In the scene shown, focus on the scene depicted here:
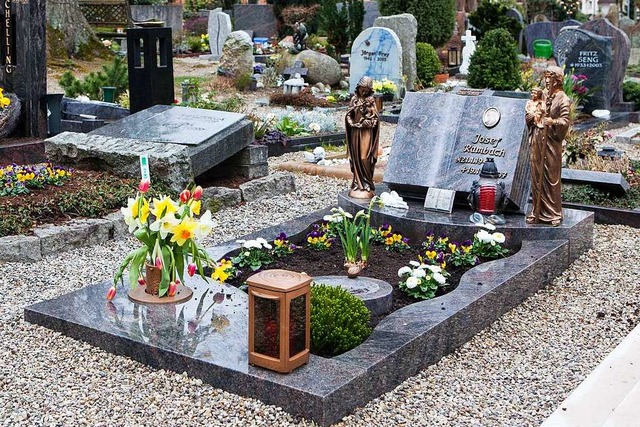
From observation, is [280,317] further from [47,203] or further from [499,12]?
[499,12]

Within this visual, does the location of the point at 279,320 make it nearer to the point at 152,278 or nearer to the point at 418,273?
the point at 152,278

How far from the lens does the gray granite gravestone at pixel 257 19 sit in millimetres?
33125

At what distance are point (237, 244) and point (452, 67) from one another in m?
20.0

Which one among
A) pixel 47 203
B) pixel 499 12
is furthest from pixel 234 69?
pixel 47 203

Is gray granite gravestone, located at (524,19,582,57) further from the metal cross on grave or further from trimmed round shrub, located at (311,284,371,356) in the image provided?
trimmed round shrub, located at (311,284,371,356)

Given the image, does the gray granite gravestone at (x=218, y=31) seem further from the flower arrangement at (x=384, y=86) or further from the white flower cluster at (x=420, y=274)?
the white flower cluster at (x=420, y=274)

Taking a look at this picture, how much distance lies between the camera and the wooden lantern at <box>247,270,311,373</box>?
451cm

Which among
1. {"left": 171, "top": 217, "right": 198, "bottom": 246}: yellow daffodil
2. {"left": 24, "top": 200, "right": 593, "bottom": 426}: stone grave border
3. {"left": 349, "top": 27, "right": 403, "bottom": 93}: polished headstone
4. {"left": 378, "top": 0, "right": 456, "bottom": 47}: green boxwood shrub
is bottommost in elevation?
{"left": 24, "top": 200, "right": 593, "bottom": 426}: stone grave border

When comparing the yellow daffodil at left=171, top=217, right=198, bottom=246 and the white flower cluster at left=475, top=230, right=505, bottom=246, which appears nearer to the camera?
the yellow daffodil at left=171, top=217, right=198, bottom=246

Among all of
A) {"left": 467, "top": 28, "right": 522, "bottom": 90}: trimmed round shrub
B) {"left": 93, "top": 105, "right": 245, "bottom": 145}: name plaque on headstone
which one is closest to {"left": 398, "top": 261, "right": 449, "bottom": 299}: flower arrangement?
{"left": 93, "top": 105, "right": 245, "bottom": 145}: name plaque on headstone

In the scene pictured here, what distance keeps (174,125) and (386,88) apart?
8500 millimetres

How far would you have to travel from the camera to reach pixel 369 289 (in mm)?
5918

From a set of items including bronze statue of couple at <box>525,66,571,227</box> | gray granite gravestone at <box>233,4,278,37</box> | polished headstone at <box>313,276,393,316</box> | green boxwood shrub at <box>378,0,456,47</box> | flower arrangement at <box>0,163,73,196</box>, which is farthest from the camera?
gray granite gravestone at <box>233,4,278,37</box>

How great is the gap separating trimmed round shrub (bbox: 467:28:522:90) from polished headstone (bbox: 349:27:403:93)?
149 centimetres
